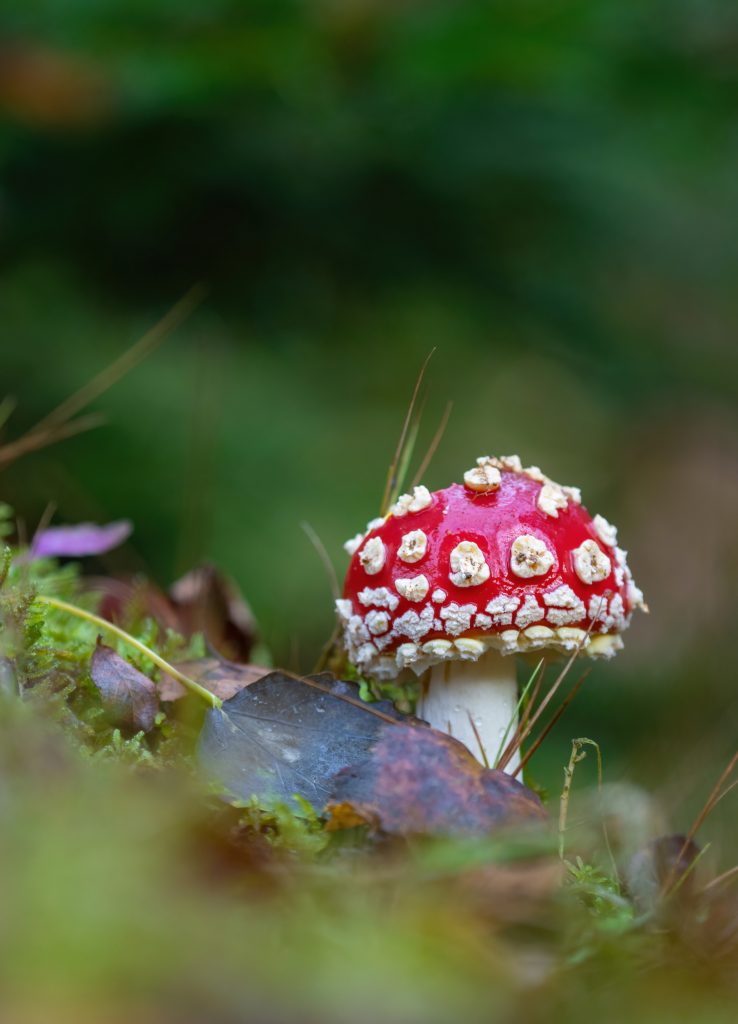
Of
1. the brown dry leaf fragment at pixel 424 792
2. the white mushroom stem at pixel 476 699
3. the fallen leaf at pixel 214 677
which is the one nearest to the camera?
the brown dry leaf fragment at pixel 424 792


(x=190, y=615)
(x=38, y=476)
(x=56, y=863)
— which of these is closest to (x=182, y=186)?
(x=38, y=476)

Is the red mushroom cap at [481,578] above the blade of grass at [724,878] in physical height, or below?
above

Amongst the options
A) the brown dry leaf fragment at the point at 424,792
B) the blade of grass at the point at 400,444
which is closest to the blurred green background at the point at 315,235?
the blade of grass at the point at 400,444

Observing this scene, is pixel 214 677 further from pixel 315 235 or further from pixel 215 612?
pixel 315 235

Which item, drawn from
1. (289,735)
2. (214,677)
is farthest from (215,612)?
(289,735)

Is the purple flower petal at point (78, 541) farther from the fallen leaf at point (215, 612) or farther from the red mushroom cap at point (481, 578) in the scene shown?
the red mushroom cap at point (481, 578)
